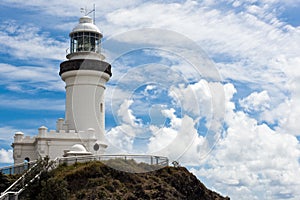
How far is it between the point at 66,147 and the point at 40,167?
9955mm

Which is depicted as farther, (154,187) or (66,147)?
(66,147)

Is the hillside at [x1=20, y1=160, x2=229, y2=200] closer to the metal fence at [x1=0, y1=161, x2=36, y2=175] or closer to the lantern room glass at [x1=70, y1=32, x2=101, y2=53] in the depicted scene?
the metal fence at [x1=0, y1=161, x2=36, y2=175]

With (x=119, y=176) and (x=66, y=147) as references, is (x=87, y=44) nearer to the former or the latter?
Result: (x=66, y=147)

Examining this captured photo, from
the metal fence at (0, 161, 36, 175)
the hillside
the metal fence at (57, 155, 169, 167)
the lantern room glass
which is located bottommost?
the hillside

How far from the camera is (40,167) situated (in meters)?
37.0

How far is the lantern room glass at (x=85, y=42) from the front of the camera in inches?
2050

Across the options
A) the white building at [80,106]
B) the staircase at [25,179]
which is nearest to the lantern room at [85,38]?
the white building at [80,106]

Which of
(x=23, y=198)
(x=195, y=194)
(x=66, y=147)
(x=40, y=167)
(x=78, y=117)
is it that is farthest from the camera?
(x=78, y=117)

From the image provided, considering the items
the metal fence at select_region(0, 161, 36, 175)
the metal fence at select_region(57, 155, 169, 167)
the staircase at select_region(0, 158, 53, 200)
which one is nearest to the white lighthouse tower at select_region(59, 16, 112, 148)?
the metal fence at select_region(57, 155, 169, 167)

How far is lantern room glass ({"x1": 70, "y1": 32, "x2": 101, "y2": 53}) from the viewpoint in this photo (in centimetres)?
5206

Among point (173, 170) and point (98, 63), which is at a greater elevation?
point (98, 63)

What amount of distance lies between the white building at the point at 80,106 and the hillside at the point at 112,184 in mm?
7062

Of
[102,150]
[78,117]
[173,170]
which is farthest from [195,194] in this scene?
[78,117]

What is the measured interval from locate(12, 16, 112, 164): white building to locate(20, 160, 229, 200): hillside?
7.06m
